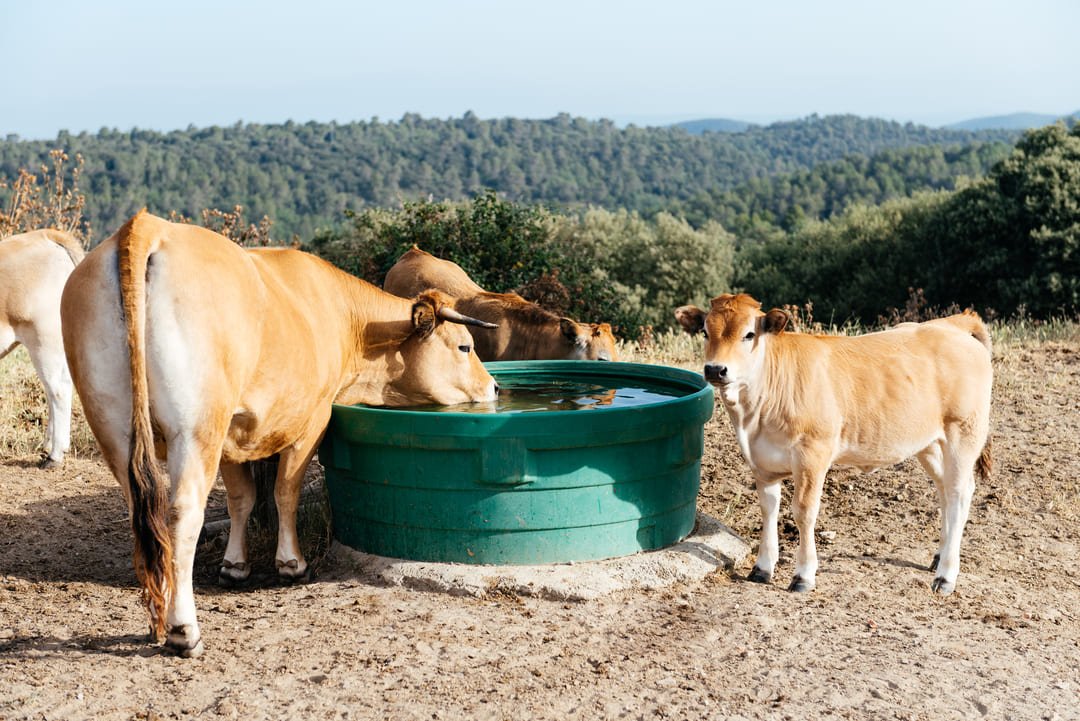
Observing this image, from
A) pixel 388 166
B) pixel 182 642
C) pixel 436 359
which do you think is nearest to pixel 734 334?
pixel 436 359

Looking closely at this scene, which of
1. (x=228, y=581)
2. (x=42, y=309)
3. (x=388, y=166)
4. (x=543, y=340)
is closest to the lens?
(x=228, y=581)

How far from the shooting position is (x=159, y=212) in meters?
45.2

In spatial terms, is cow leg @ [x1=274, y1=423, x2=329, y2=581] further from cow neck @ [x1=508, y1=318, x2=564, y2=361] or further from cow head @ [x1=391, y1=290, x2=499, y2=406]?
cow neck @ [x1=508, y1=318, x2=564, y2=361]

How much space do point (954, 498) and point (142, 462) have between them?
4.47 meters

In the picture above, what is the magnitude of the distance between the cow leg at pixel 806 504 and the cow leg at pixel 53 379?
5978 mm

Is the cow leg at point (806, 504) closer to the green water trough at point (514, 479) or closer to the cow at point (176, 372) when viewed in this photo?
the green water trough at point (514, 479)

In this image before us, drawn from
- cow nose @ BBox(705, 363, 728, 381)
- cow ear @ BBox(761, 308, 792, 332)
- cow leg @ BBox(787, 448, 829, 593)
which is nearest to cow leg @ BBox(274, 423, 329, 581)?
cow nose @ BBox(705, 363, 728, 381)

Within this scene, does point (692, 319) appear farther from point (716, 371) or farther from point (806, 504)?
point (806, 504)

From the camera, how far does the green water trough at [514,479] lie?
575 centimetres

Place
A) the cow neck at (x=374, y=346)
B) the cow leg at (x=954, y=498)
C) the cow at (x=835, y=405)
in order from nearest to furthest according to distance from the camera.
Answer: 1. the cow at (x=835, y=405)
2. the cow leg at (x=954, y=498)
3. the cow neck at (x=374, y=346)

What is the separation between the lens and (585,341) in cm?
923

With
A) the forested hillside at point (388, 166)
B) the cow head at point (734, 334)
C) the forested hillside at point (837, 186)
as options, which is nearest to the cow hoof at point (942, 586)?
the cow head at point (734, 334)

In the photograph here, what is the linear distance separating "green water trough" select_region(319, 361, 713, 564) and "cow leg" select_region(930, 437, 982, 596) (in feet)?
4.93

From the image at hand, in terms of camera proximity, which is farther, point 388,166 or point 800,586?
point 388,166
